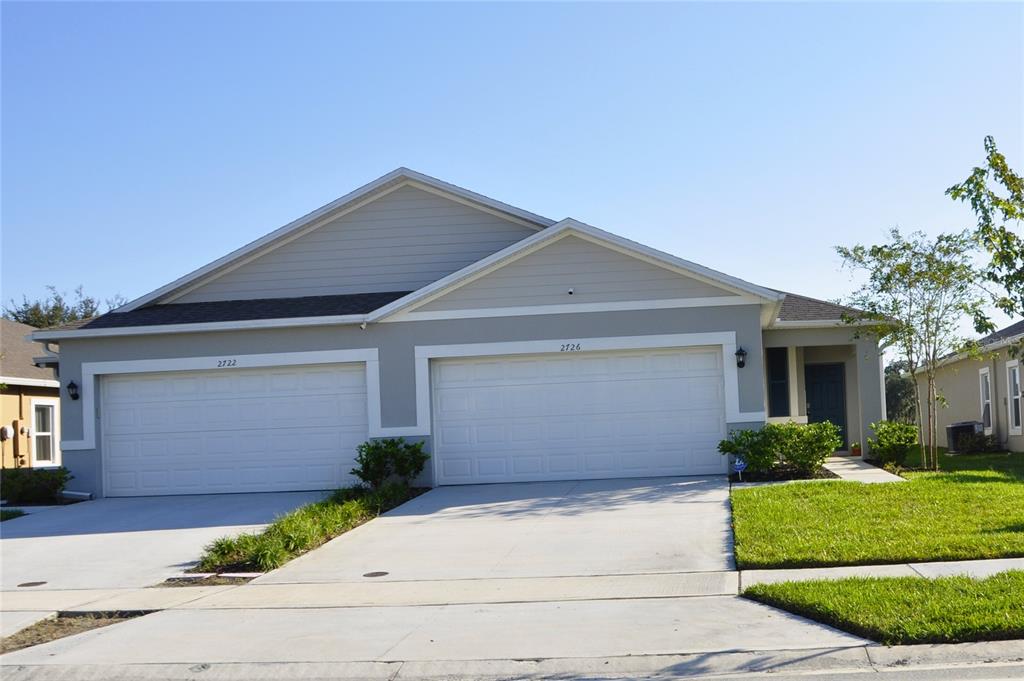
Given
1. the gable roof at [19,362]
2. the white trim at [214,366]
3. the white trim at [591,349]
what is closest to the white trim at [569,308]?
the white trim at [591,349]

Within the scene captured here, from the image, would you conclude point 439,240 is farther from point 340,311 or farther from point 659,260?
point 659,260

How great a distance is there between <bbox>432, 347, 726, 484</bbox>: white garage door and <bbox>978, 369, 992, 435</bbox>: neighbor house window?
1149cm

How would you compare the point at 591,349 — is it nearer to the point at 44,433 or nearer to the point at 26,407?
the point at 26,407

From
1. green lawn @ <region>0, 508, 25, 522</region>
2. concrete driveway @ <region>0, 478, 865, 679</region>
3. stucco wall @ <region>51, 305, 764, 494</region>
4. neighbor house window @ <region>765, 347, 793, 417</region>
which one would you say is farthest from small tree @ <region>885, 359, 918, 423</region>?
green lawn @ <region>0, 508, 25, 522</region>

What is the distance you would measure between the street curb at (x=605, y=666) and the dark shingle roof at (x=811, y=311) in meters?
13.3

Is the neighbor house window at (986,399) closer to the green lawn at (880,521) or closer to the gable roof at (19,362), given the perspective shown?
the green lawn at (880,521)

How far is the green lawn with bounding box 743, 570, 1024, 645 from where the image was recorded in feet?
24.6

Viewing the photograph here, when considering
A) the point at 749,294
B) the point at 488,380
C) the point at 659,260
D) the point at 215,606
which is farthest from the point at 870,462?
the point at 215,606

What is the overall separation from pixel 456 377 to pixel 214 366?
4.44 meters

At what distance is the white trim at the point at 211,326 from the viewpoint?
18.7 metres

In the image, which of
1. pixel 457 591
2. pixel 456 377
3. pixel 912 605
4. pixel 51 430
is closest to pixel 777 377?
pixel 456 377

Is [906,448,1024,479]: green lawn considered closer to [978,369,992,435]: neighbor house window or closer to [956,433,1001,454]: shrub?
[956,433,1001,454]: shrub

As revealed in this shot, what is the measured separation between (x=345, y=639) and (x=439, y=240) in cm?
1349

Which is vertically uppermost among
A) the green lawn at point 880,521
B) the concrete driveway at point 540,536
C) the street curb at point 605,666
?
the green lawn at point 880,521
